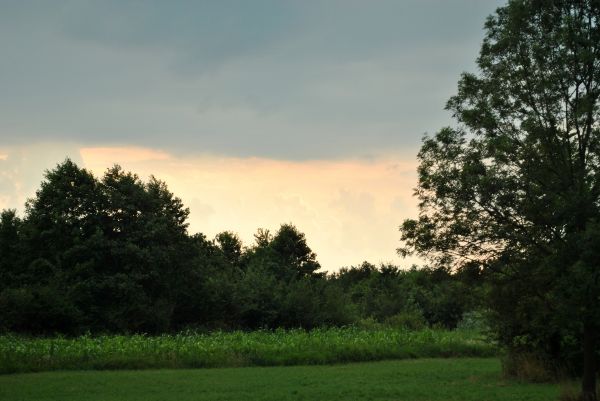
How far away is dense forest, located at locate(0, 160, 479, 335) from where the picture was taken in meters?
51.4

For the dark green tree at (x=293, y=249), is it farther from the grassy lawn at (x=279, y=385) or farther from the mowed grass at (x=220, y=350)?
the grassy lawn at (x=279, y=385)

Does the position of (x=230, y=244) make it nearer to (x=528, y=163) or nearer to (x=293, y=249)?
(x=293, y=249)

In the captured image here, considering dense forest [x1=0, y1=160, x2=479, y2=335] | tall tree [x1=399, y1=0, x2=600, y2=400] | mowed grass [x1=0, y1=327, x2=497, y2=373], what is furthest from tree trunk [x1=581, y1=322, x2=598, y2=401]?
dense forest [x1=0, y1=160, x2=479, y2=335]

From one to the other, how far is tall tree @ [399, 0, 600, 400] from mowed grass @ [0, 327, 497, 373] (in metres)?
16.9

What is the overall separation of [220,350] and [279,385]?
1196cm

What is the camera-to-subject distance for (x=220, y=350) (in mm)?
38344

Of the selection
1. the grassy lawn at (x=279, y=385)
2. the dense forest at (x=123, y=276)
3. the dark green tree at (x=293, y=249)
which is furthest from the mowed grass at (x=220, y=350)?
the dark green tree at (x=293, y=249)

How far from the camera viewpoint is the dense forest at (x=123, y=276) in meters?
51.4

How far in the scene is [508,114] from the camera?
781 inches

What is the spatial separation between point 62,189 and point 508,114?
46.4 metres

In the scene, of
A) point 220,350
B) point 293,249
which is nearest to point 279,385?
point 220,350

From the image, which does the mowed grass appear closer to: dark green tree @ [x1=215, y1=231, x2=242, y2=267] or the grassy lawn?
the grassy lawn

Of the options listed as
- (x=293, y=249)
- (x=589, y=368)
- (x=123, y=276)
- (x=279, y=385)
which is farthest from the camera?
(x=293, y=249)

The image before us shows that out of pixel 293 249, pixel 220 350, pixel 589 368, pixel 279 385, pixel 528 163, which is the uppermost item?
pixel 293 249
